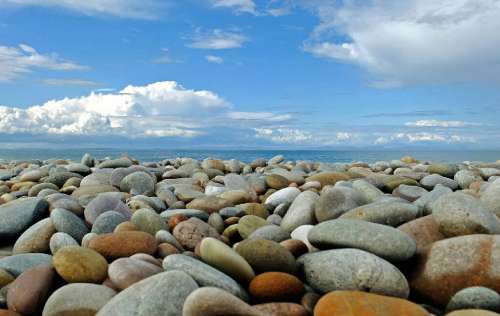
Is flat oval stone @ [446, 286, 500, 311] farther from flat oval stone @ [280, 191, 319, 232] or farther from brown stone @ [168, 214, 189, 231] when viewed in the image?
brown stone @ [168, 214, 189, 231]

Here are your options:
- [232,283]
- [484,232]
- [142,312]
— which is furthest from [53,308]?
[484,232]

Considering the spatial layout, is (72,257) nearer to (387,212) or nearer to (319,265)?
(319,265)

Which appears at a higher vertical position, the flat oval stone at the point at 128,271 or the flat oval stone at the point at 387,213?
the flat oval stone at the point at 387,213

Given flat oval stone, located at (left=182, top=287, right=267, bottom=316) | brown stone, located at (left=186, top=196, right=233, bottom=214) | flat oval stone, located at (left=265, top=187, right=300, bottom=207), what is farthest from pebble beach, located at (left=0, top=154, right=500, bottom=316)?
flat oval stone, located at (left=265, top=187, right=300, bottom=207)

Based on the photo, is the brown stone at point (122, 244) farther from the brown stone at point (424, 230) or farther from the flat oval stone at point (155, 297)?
the brown stone at point (424, 230)

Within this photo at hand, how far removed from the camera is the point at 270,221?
523 cm

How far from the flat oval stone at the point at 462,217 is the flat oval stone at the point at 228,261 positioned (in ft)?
5.69

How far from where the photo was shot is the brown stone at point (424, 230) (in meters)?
3.92

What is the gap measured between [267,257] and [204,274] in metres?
0.53

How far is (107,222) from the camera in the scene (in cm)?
464

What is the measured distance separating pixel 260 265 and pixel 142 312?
3.16ft

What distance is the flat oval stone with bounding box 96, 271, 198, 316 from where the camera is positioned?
8.93 feet

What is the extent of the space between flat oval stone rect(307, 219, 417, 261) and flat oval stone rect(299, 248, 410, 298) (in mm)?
158

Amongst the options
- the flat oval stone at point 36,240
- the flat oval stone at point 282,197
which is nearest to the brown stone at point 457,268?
the flat oval stone at point 282,197
